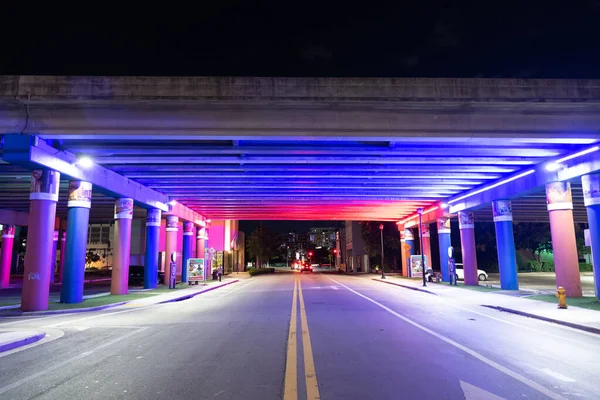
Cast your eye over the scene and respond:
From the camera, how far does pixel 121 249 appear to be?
75.0 feet

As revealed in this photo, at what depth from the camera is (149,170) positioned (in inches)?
848

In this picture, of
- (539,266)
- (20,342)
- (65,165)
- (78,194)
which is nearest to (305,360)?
(20,342)

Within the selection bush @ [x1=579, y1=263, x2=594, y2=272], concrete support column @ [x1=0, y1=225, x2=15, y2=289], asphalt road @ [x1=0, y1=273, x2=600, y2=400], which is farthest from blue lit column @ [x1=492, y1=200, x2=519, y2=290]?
concrete support column @ [x1=0, y1=225, x2=15, y2=289]

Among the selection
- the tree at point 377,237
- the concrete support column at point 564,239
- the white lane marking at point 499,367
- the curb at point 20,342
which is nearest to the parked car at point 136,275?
the curb at point 20,342

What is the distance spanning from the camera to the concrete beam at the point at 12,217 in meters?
34.0

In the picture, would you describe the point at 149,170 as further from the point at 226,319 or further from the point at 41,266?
the point at 226,319

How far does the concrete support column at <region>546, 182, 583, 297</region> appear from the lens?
1802 cm

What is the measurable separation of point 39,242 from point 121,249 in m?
7.37

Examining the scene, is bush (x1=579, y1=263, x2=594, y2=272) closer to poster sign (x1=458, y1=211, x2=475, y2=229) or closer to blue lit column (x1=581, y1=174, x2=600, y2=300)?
poster sign (x1=458, y1=211, x2=475, y2=229)

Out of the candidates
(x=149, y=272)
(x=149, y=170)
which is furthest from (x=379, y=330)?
(x=149, y=272)

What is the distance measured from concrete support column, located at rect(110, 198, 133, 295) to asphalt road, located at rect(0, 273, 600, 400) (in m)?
10.4

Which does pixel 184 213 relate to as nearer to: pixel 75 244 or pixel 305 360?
pixel 75 244

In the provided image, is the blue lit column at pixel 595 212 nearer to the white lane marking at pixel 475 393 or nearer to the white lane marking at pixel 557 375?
the white lane marking at pixel 557 375

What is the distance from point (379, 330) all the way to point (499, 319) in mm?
5123
